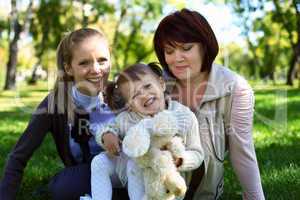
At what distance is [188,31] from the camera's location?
121 inches

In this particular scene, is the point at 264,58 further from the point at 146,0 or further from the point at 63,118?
the point at 63,118

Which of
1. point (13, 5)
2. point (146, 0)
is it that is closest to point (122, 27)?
point (146, 0)

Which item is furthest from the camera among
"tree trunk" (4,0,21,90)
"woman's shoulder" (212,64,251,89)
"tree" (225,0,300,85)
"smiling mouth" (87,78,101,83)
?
"tree" (225,0,300,85)

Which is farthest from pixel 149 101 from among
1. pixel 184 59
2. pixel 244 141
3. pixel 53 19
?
pixel 53 19

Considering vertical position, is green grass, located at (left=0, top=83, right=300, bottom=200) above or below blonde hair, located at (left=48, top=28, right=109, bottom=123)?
below

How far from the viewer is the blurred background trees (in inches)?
824

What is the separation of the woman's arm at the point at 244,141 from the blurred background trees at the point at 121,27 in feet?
34.2

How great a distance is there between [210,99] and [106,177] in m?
0.76

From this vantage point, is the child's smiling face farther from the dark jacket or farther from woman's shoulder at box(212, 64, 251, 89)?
the dark jacket

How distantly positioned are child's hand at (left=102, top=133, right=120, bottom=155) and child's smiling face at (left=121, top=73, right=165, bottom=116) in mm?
187

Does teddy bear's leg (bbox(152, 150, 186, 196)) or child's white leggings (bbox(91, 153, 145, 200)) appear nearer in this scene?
teddy bear's leg (bbox(152, 150, 186, 196))

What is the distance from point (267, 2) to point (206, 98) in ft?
71.7

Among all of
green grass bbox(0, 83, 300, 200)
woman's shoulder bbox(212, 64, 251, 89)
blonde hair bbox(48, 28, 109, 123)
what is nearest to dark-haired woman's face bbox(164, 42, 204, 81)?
woman's shoulder bbox(212, 64, 251, 89)

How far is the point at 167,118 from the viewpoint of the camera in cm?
275
